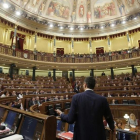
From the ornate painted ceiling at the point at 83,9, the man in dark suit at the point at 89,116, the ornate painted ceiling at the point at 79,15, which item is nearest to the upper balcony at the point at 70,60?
the ornate painted ceiling at the point at 79,15

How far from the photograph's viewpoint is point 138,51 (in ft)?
43.1

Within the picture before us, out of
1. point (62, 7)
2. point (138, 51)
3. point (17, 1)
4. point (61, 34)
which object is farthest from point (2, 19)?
point (138, 51)

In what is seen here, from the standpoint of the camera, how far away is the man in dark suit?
46.7 inches

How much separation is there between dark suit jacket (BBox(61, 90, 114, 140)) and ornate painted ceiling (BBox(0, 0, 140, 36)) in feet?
47.7

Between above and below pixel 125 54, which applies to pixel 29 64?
below

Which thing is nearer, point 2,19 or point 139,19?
point 2,19

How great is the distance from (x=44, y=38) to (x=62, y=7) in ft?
17.8

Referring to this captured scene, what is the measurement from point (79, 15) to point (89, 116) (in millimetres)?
19115

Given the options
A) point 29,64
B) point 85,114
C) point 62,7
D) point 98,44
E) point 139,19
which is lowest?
point 85,114

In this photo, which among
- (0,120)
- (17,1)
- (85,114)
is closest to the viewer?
(85,114)

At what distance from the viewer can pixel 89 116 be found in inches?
47.3

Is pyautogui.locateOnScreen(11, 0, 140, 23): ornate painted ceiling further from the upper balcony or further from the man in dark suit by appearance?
the man in dark suit

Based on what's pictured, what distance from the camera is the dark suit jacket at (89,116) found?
1.19 metres

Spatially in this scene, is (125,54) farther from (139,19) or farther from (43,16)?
(43,16)
